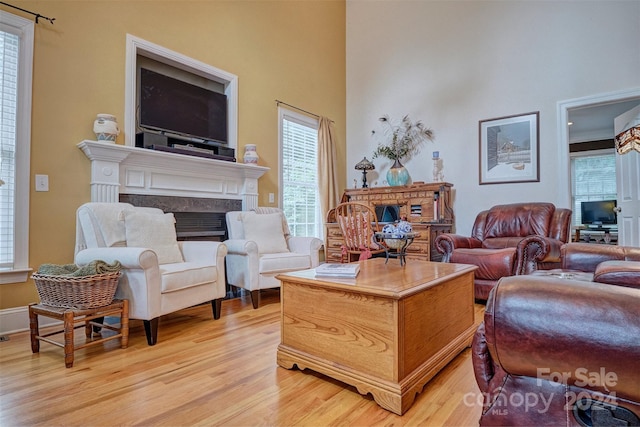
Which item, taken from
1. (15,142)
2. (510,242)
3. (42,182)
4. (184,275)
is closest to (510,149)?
(510,242)

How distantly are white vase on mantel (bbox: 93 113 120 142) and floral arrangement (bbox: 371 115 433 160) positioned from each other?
11.2 feet

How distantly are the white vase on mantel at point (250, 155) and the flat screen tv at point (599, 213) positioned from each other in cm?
752

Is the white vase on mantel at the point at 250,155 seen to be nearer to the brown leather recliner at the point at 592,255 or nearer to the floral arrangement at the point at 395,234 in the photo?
the floral arrangement at the point at 395,234

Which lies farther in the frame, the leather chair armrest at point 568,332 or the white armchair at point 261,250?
the white armchair at point 261,250

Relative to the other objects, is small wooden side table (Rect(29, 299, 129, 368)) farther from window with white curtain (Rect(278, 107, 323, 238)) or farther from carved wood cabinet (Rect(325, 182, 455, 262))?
window with white curtain (Rect(278, 107, 323, 238))

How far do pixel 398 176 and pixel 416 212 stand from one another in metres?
0.63

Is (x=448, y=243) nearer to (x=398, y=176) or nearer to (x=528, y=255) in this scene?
(x=528, y=255)

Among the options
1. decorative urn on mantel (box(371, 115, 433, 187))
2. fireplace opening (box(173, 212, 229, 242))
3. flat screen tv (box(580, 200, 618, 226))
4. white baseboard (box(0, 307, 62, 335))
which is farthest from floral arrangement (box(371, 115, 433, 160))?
flat screen tv (box(580, 200, 618, 226))

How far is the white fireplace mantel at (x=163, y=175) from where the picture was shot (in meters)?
2.75

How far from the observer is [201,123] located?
357 centimetres

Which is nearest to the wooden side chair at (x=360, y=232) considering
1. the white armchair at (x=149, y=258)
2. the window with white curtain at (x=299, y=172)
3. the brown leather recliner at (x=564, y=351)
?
the white armchair at (x=149, y=258)

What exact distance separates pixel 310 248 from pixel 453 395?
2153mm

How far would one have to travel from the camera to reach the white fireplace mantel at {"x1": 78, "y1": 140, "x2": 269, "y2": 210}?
275cm

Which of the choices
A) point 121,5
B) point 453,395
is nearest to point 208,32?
point 121,5
